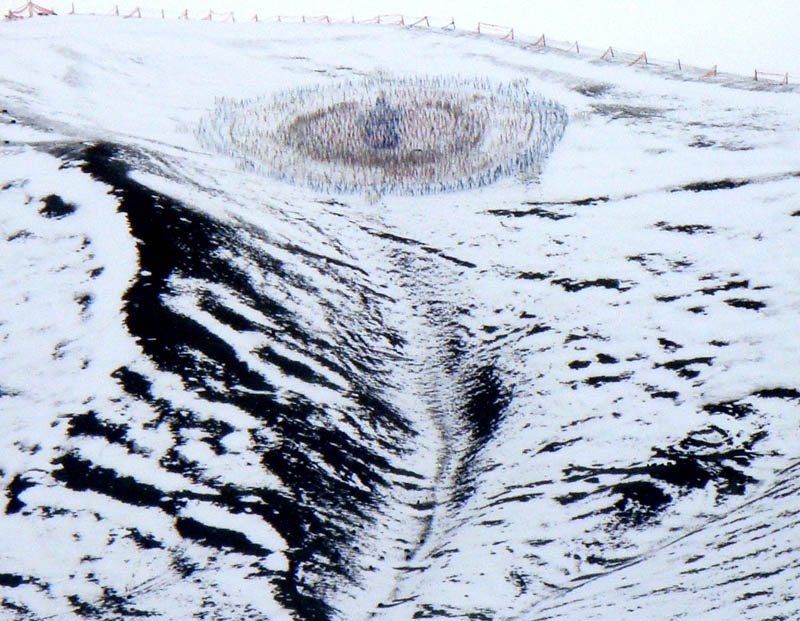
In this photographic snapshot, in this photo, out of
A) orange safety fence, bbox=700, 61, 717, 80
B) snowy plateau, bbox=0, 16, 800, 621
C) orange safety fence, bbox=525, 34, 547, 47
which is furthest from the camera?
orange safety fence, bbox=525, 34, 547, 47

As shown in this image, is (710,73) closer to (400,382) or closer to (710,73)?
(710,73)

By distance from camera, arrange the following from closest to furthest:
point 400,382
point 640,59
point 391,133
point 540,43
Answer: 1. point 400,382
2. point 391,133
3. point 640,59
4. point 540,43

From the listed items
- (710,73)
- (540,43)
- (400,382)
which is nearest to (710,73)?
(710,73)

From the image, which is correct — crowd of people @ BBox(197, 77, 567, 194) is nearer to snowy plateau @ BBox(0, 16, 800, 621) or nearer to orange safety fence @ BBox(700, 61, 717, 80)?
snowy plateau @ BBox(0, 16, 800, 621)

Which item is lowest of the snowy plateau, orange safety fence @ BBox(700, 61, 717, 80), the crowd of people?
the snowy plateau

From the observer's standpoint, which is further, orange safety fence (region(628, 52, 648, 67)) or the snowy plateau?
orange safety fence (region(628, 52, 648, 67))

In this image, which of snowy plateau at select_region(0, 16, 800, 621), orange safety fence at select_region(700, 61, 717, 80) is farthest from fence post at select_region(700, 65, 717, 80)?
snowy plateau at select_region(0, 16, 800, 621)
